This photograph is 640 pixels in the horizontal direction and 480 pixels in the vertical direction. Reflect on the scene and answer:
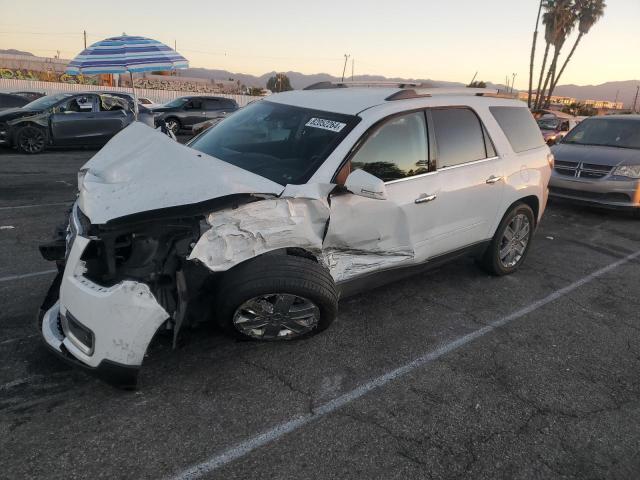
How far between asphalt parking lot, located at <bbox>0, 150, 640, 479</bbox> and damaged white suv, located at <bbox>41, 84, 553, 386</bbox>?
0.30 metres

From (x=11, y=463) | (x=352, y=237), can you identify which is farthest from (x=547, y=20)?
(x=11, y=463)

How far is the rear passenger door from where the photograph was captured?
12.9 feet

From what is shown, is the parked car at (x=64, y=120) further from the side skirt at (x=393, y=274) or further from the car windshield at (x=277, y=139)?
the side skirt at (x=393, y=274)

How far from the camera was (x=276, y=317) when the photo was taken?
313 centimetres

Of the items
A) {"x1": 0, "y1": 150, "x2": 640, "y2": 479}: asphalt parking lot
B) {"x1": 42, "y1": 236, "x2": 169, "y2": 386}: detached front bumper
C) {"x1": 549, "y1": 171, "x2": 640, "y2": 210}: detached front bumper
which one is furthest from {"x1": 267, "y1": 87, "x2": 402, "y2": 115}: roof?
{"x1": 549, "y1": 171, "x2": 640, "y2": 210}: detached front bumper

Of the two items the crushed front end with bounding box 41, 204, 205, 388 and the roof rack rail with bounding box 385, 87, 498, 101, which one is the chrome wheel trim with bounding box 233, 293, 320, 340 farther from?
the roof rack rail with bounding box 385, 87, 498, 101

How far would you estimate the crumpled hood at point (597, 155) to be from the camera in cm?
759

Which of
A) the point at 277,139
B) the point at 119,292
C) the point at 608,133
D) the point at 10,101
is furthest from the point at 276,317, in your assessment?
the point at 10,101

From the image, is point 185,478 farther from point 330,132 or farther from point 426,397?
point 330,132

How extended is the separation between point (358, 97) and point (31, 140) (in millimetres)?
10638

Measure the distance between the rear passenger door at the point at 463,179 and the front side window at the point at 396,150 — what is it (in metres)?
0.16

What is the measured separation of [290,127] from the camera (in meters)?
3.83

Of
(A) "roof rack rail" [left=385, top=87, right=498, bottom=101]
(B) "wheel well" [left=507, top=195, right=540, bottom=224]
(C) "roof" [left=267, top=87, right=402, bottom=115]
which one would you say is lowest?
(B) "wheel well" [left=507, top=195, right=540, bottom=224]

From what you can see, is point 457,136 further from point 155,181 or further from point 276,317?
point 155,181
